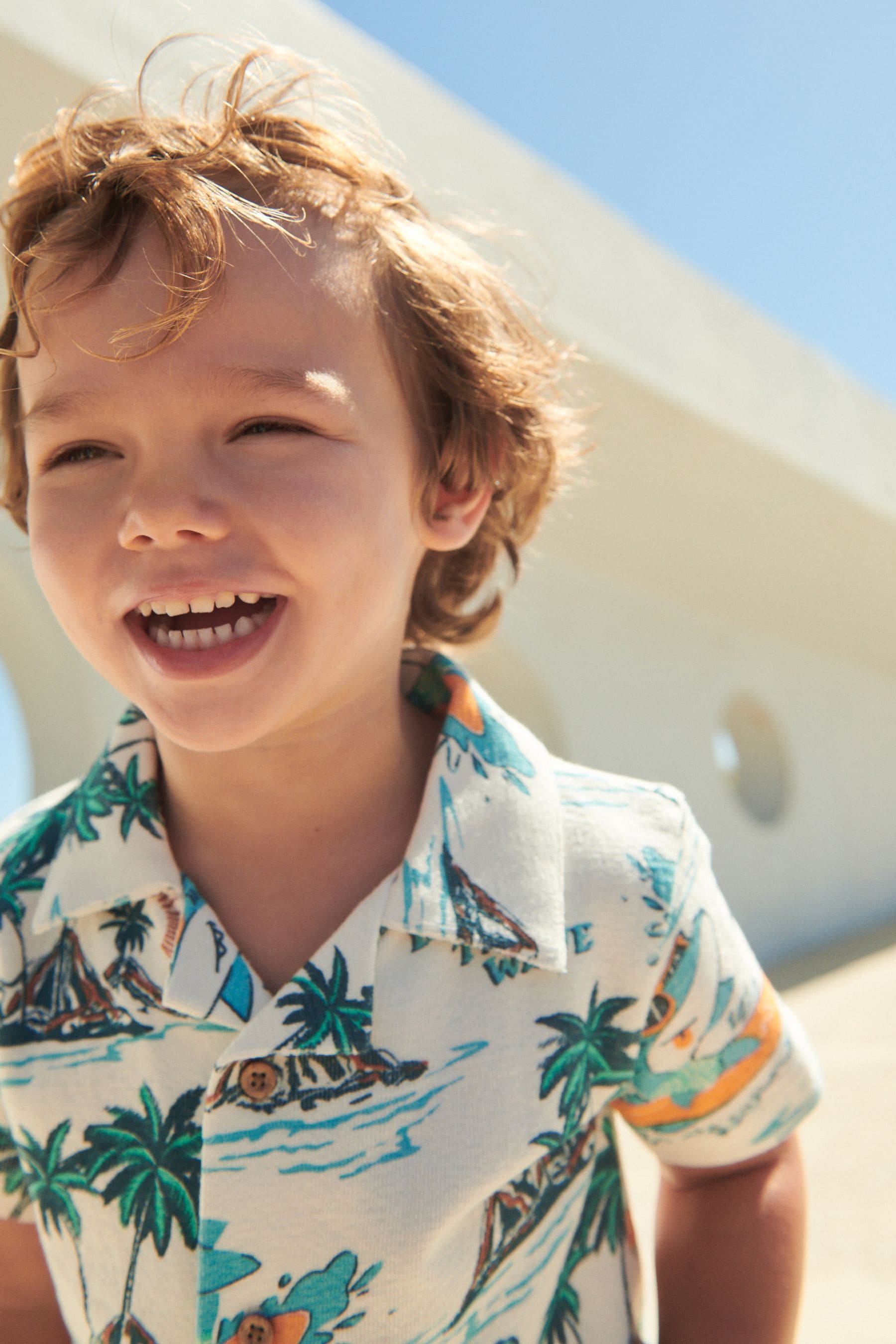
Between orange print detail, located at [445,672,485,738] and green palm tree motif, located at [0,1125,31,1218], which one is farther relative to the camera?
orange print detail, located at [445,672,485,738]

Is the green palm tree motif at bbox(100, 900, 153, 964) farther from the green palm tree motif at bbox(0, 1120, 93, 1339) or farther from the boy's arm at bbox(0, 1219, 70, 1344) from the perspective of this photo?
the boy's arm at bbox(0, 1219, 70, 1344)

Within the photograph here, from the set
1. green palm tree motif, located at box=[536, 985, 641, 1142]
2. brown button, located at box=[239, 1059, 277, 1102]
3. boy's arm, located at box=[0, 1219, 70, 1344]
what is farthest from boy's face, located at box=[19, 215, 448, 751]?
boy's arm, located at box=[0, 1219, 70, 1344]

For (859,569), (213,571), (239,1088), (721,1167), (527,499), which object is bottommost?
(721,1167)

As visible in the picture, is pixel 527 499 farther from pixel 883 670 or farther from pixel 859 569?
pixel 883 670

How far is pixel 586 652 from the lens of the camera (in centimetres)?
496

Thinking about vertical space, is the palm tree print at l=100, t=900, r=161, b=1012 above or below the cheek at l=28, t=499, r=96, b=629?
below

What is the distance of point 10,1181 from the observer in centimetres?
78

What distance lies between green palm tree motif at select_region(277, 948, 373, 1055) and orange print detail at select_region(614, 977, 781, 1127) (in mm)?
289

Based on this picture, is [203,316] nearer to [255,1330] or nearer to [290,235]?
[290,235]

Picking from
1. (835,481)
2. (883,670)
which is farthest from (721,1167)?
(883,670)

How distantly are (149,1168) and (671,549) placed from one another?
4.65m

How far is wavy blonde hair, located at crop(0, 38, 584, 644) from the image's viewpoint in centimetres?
82

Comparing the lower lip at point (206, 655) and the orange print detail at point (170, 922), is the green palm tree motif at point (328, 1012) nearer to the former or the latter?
the orange print detail at point (170, 922)

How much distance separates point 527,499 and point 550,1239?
825mm
